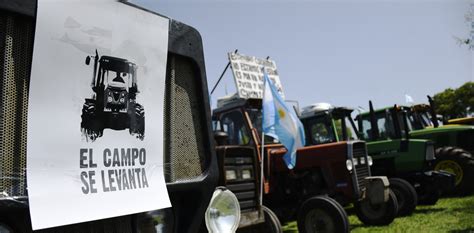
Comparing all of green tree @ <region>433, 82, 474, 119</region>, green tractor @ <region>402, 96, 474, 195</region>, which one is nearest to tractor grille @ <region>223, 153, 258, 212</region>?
green tractor @ <region>402, 96, 474, 195</region>

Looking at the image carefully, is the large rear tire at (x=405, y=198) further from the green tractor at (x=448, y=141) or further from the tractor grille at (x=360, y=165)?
the green tractor at (x=448, y=141)

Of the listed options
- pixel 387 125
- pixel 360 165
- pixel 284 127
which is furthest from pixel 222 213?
pixel 387 125

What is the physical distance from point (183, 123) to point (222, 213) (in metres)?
0.46

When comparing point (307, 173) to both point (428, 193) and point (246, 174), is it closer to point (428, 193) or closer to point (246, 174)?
point (246, 174)

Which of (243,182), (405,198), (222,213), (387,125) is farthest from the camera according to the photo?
(387,125)

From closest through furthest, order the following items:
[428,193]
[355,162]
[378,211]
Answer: [355,162] < [378,211] < [428,193]

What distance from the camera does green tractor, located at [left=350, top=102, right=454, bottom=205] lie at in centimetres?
1011

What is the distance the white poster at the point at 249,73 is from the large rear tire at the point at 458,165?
16.1 ft

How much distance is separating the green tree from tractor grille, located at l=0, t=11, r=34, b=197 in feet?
126

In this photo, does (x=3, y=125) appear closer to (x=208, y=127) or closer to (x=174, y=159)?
(x=174, y=159)

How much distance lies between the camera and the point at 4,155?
4.15ft

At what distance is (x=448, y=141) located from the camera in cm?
1214

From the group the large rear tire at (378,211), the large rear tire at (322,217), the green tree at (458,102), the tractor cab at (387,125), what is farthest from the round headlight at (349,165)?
the green tree at (458,102)

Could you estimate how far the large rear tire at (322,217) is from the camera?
6164mm
